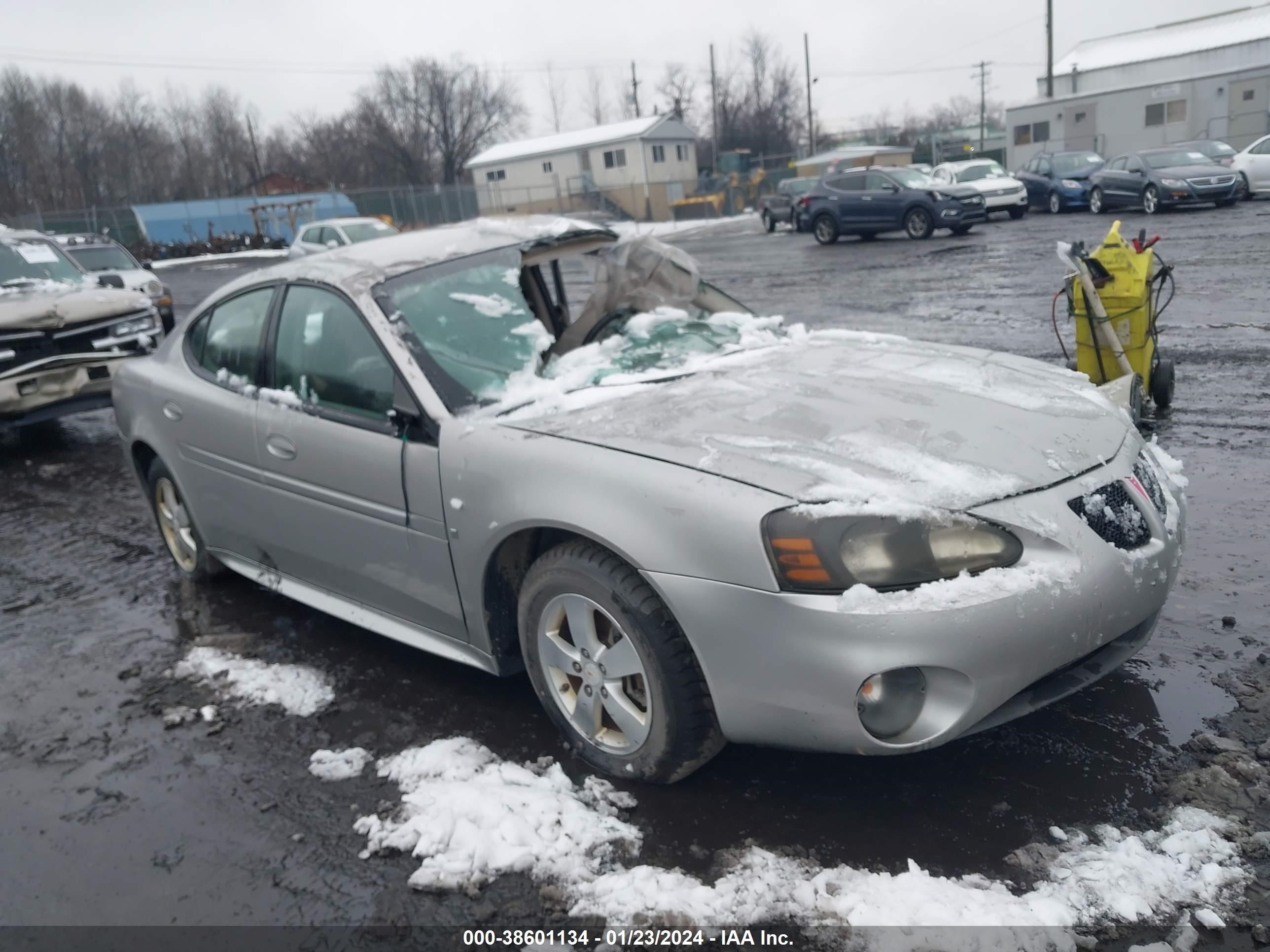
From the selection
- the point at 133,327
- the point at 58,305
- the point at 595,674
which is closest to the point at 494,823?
the point at 595,674

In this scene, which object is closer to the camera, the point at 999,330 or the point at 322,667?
the point at 322,667

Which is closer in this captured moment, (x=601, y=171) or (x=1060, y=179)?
(x=1060, y=179)

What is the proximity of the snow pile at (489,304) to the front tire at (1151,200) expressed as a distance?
63.6 ft

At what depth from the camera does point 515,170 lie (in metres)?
58.1

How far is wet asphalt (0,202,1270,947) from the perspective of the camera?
102 inches

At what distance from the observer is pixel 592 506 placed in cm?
273

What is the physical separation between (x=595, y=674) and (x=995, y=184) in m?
22.2

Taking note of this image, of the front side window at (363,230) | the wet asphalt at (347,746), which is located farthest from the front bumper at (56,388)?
the front side window at (363,230)

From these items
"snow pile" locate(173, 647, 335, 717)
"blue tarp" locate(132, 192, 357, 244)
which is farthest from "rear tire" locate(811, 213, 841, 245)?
"blue tarp" locate(132, 192, 357, 244)

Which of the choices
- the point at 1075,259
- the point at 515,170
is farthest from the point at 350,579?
the point at 515,170

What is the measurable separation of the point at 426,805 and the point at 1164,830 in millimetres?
1978

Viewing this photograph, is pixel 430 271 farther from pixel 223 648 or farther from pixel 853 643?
pixel 853 643

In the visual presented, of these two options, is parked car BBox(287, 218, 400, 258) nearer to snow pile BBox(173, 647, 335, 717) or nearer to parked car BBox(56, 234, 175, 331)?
parked car BBox(56, 234, 175, 331)

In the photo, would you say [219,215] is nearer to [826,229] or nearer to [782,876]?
[826,229]
